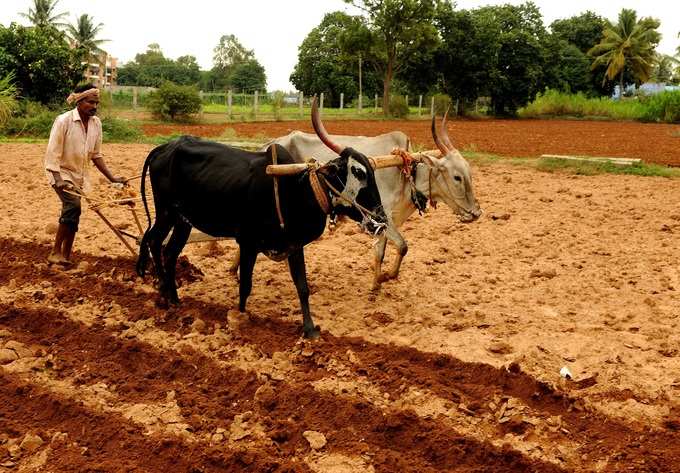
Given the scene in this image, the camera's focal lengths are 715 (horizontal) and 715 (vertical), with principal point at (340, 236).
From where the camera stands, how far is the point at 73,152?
23.3 ft

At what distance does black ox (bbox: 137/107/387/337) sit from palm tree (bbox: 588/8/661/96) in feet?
183

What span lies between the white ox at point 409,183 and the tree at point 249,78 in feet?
223

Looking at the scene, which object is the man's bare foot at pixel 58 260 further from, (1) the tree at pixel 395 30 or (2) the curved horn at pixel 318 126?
(1) the tree at pixel 395 30

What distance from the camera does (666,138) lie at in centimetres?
2483

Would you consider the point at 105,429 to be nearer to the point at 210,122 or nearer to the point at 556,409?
the point at 556,409

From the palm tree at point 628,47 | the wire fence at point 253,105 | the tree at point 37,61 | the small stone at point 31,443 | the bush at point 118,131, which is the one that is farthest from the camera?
the palm tree at point 628,47

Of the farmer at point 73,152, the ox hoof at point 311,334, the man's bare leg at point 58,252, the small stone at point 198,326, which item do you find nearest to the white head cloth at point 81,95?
the farmer at point 73,152

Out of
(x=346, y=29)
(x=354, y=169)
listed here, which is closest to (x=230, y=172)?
(x=354, y=169)

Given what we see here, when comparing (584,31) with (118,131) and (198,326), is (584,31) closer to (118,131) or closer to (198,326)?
(118,131)

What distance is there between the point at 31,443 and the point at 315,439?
Result: 1.62 meters

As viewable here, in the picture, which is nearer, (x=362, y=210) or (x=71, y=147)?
(x=362, y=210)

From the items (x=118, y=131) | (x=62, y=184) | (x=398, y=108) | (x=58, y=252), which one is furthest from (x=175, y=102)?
(x=62, y=184)

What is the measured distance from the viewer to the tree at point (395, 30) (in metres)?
40.3

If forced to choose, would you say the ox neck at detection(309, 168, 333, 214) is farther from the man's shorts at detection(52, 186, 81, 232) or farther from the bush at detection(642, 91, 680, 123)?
the bush at detection(642, 91, 680, 123)
